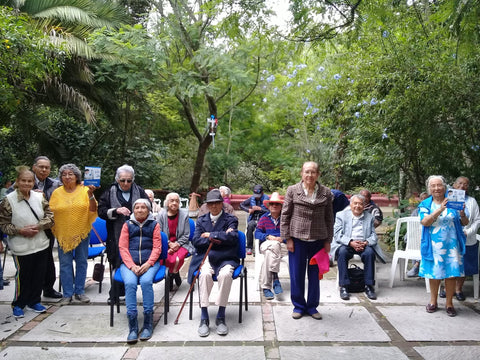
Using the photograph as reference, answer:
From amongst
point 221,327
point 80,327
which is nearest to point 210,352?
point 221,327

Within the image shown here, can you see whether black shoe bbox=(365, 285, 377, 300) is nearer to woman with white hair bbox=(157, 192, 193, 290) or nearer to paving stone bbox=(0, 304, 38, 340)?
woman with white hair bbox=(157, 192, 193, 290)

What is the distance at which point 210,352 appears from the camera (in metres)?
3.58

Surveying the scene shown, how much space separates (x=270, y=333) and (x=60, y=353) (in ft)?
6.32

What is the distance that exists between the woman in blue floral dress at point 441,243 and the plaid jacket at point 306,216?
3.55ft

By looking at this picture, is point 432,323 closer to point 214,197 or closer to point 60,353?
point 214,197

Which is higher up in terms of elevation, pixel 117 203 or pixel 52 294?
pixel 117 203

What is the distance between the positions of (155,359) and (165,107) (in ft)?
38.2

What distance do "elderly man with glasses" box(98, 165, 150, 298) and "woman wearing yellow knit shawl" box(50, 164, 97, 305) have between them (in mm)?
279

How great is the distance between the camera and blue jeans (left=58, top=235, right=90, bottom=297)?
15.8ft

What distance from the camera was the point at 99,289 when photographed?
17.3ft

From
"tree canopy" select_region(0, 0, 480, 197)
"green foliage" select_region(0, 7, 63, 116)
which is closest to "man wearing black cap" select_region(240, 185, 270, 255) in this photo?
"tree canopy" select_region(0, 0, 480, 197)

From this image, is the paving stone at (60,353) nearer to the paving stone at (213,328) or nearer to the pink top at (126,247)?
the paving stone at (213,328)

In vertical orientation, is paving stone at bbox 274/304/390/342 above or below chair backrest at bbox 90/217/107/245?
below

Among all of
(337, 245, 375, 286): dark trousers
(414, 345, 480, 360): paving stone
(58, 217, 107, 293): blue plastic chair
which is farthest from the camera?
(58, 217, 107, 293): blue plastic chair
